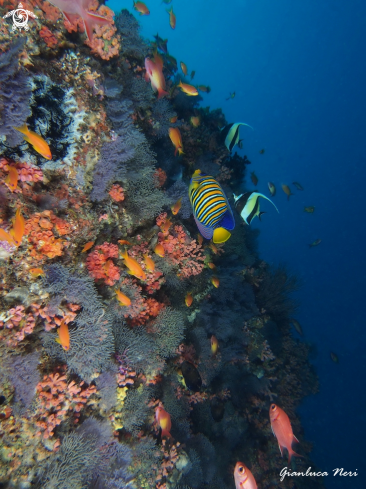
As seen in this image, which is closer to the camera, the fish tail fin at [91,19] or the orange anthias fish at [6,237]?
the orange anthias fish at [6,237]

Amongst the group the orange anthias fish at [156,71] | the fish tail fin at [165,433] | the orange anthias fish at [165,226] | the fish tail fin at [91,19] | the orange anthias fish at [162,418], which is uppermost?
the orange anthias fish at [156,71]

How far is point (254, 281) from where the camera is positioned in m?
7.15

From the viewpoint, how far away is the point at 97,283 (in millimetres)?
3318

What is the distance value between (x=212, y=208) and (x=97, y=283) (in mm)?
2087

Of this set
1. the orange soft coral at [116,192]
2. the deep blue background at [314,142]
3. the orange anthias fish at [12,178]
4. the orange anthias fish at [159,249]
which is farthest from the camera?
the deep blue background at [314,142]

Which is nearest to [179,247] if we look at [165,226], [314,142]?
[165,226]

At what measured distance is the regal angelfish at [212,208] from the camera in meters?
2.28

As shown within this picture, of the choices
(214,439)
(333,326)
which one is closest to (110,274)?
(214,439)

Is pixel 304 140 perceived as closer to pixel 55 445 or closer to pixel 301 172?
pixel 301 172

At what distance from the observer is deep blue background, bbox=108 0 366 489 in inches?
1390

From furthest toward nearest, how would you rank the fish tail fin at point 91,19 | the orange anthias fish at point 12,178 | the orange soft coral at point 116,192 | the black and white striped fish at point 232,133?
the black and white striped fish at point 232,133, the orange soft coral at point 116,192, the fish tail fin at point 91,19, the orange anthias fish at point 12,178

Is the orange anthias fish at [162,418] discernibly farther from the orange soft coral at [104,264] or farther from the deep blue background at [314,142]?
the deep blue background at [314,142]

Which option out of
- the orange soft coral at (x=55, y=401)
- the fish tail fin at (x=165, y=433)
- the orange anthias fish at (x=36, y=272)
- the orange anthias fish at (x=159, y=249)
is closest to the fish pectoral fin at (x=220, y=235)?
the orange anthias fish at (x=159, y=249)

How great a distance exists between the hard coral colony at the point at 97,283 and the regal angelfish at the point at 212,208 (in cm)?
5
